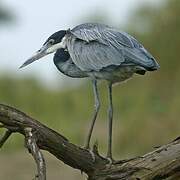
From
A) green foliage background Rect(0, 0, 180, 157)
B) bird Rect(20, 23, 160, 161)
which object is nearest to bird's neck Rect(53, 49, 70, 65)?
bird Rect(20, 23, 160, 161)

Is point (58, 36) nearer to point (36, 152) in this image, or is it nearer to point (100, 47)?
point (100, 47)

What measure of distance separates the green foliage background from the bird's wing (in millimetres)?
5635

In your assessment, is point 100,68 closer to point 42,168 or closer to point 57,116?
point 42,168

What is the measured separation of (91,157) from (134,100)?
872 cm

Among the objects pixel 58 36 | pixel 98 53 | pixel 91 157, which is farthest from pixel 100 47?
pixel 91 157

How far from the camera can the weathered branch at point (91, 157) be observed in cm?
418

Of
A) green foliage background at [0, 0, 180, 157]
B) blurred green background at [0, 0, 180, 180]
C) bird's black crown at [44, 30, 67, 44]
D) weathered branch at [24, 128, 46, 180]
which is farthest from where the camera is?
green foliage background at [0, 0, 180, 157]

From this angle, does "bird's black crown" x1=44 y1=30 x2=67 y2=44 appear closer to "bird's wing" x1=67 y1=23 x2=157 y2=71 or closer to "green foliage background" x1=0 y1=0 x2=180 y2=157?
"bird's wing" x1=67 y1=23 x2=157 y2=71

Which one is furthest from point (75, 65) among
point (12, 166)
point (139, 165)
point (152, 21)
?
point (152, 21)

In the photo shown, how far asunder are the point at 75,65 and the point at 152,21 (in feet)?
30.5

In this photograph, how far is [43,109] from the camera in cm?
1478

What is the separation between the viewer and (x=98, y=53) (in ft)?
15.6

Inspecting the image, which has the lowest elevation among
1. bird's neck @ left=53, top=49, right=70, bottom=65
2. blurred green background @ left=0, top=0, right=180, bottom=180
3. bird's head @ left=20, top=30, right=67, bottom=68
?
blurred green background @ left=0, top=0, right=180, bottom=180

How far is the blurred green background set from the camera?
10812mm
